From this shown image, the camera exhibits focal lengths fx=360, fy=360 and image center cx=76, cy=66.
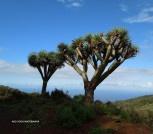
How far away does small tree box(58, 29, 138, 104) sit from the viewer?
986 inches

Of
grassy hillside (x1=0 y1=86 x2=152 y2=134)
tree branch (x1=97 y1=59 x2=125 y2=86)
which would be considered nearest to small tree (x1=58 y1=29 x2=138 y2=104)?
tree branch (x1=97 y1=59 x2=125 y2=86)

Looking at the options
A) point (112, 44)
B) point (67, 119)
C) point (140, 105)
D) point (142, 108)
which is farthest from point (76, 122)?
point (140, 105)

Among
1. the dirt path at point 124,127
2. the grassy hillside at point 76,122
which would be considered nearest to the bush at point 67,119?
the grassy hillside at point 76,122

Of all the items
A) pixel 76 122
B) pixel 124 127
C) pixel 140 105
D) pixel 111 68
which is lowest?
pixel 124 127

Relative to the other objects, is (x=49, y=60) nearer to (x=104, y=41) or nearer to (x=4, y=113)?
(x=104, y=41)

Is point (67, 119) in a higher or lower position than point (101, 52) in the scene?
lower

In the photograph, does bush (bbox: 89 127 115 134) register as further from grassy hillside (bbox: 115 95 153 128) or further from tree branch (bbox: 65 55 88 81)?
tree branch (bbox: 65 55 88 81)

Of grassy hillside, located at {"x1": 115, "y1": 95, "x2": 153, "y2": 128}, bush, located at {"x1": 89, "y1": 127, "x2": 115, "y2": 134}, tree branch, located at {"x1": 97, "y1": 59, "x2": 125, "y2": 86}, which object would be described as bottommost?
bush, located at {"x1": 89, "y1": 127, "x2": 115, "y2": 134}

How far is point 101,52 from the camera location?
25.9 metres

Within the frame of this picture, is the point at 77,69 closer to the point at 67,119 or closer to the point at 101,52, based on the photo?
the point at 101,52

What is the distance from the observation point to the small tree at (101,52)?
2505 cm

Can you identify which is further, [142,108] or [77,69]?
[142,108]

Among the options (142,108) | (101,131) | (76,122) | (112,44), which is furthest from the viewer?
Answer: (142,108)

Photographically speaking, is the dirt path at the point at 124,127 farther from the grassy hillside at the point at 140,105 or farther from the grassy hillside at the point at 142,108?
the grassy hillside at the point at 140,105
